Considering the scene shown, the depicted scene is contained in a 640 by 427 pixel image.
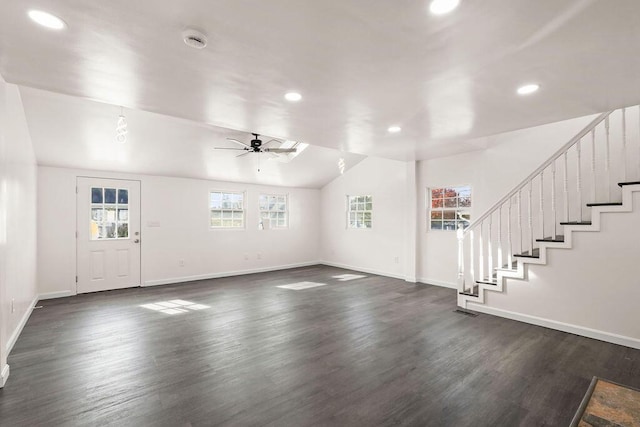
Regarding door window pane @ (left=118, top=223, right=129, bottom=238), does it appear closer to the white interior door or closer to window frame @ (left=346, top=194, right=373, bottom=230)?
the white interior door

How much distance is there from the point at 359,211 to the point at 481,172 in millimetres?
3167

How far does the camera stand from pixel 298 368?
2.71 metres

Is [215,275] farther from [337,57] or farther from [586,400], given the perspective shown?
[586,400]

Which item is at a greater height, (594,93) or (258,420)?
(594,93)

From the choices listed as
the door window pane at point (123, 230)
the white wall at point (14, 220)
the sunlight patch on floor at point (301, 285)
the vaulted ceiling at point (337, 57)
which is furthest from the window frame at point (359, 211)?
the white wall at point (14, 220)

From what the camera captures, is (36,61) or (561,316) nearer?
(36,61)

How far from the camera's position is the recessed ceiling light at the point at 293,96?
2750 millimetres

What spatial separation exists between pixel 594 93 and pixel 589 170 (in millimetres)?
1950

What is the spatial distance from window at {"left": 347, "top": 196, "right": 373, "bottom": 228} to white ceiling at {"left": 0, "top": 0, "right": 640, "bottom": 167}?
4.25 meters

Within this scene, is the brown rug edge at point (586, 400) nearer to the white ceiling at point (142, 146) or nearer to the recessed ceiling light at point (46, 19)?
the recessed ceiling light at point (46, 19)

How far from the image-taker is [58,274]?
203 inches

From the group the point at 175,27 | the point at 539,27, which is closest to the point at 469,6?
the point at 539,27

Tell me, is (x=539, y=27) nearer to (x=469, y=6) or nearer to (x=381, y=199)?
(x=469, y=6)

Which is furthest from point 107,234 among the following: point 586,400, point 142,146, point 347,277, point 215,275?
point 586,400
